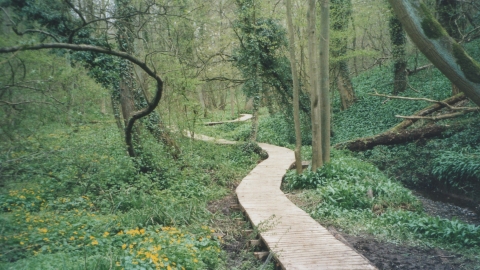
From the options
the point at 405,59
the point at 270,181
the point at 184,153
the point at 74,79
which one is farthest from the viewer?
the point at 405,59

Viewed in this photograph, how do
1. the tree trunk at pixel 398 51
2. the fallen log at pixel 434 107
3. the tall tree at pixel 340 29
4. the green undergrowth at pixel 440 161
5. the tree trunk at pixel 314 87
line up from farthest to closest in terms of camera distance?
the tree trunk at pixel 398 51 → the tall tree at pixel 340 29 → the fallen log at pixel 434 107 → the green undergrowth at pixel 440 161 → the tree trunk at pixel 314 87

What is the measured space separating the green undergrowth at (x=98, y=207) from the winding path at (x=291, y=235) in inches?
36.2

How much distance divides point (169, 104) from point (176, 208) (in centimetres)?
509

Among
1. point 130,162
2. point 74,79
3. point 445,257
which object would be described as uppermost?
point 74,79

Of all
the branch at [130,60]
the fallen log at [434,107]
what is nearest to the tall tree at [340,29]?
the fallen log at [434,107]

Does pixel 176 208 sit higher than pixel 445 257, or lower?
higher

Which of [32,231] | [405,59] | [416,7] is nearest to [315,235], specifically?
[416,7]

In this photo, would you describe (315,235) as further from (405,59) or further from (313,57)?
(405,59)

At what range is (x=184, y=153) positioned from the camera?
486 inches

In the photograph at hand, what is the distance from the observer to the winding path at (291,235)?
4852 mm

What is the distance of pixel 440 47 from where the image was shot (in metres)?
4.27

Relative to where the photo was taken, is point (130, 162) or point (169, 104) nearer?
point (130, 162)

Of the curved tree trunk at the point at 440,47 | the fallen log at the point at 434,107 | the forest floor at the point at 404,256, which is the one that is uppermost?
the curved tree trunk at the point at 440,47

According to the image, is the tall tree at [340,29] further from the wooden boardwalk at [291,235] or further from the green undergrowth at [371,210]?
the wooden boardwalk at [291,235]
